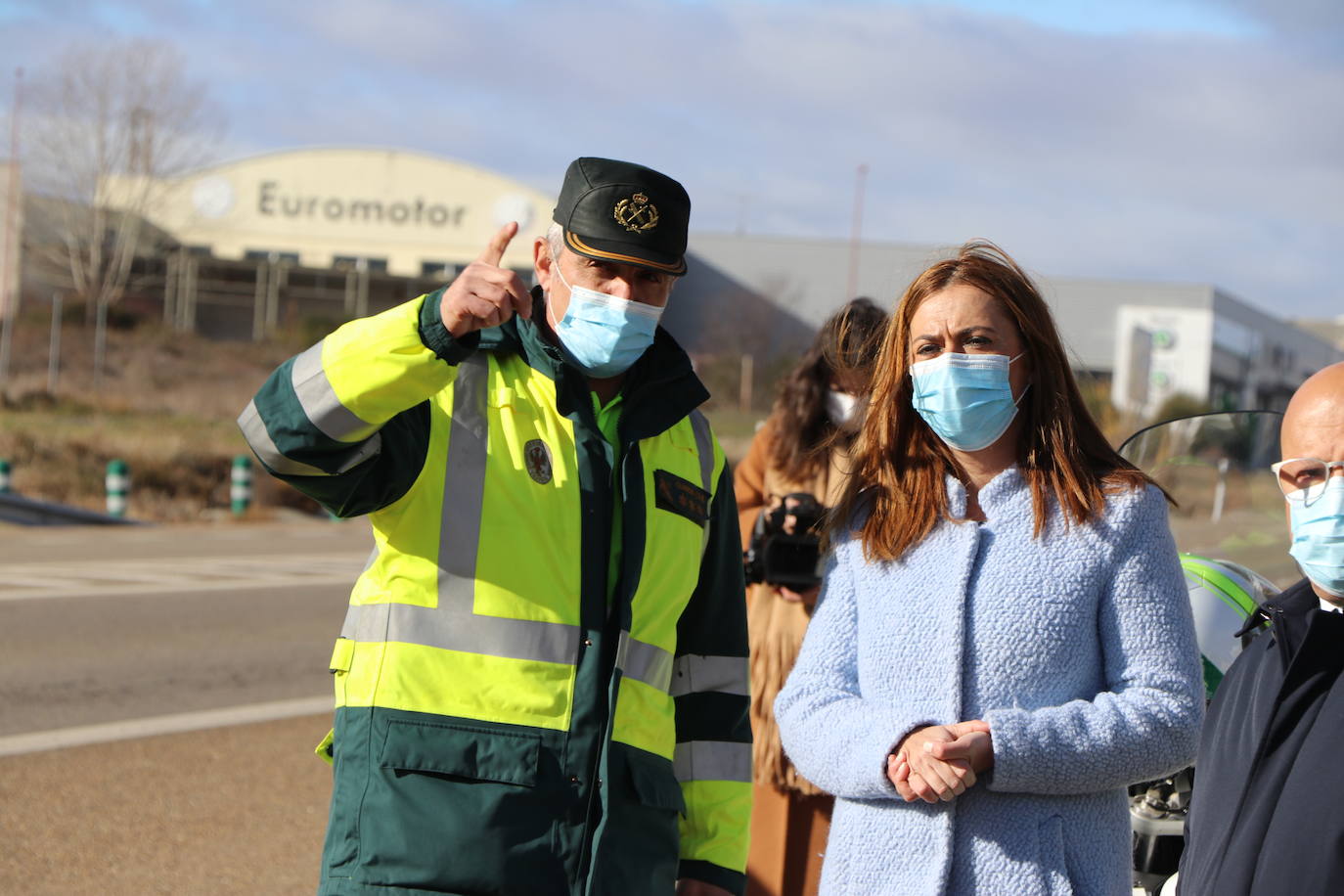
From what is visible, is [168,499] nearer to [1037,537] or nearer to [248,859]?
[248,859]

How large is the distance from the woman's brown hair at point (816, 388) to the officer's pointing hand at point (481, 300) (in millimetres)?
2005

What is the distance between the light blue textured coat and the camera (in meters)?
2.53

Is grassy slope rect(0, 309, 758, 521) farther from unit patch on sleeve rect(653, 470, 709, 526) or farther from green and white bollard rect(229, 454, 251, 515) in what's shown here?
unit patch on sleeve rect(653, 470, 709, 526)

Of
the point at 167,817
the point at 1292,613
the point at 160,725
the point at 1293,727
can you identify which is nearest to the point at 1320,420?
the point at 1292,613

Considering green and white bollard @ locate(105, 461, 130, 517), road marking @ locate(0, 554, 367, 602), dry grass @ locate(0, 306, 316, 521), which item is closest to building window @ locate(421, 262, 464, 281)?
dry grass @ locate(0, 306, 316, 521)

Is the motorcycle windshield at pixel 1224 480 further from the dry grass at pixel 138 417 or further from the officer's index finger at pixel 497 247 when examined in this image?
the dry grass at pixel 138 417

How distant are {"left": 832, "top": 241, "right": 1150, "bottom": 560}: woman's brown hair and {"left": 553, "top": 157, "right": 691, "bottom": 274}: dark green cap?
537mm

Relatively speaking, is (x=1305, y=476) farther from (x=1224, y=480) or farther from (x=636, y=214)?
(x=1224, y=480)

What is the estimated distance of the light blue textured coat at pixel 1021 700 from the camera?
2.53 metres

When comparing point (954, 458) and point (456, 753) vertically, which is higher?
point (954, 458)

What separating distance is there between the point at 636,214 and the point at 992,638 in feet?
3.55

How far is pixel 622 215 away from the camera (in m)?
2.80

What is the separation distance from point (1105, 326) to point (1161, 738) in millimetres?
56076

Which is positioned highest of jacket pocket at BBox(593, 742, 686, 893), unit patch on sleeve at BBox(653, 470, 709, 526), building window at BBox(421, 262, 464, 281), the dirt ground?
building window at BBox(421, 262, 464, 281)
